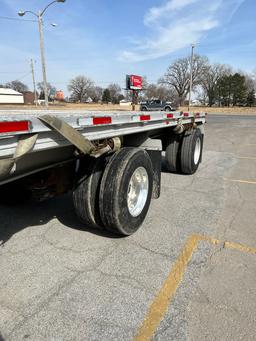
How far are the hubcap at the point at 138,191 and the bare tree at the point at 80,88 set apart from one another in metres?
97.5

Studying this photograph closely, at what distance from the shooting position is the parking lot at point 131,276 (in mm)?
2021

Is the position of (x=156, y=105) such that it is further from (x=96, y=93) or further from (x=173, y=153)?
(x=96, y=93)

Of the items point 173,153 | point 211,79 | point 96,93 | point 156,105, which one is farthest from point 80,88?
point 173,153

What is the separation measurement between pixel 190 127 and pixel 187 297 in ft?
14.0

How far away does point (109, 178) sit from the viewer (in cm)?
283

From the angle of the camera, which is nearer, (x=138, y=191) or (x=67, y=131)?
(x=67, y=131)

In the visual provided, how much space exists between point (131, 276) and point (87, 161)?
4.09 ft

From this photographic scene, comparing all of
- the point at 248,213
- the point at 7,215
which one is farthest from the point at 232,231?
the point at 7,215

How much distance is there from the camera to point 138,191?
3475mm

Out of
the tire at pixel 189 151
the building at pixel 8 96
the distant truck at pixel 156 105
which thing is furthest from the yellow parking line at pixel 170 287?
the distant truck at pixel 156 105

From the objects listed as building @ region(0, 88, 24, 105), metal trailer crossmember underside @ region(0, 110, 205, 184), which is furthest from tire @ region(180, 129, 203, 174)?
building @ region(0, 88, 24, 105)

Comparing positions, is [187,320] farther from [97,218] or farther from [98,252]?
[97,218]

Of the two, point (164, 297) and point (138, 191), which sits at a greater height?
point (138, 191)

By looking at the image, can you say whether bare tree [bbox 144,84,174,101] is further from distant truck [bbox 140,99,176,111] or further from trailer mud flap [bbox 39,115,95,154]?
trailer mud flap [bbox 39,115,95,154]
